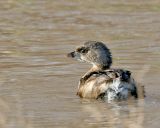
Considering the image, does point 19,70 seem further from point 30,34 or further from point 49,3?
point 49,3

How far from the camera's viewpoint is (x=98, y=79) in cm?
1294

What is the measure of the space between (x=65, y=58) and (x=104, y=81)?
358 centimetres

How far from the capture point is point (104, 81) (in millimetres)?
12766

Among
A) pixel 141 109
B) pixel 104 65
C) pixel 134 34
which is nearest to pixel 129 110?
pixel 141 109

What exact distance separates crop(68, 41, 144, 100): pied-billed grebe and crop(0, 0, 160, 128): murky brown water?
0.18 metres

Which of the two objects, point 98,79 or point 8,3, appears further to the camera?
point 8,3

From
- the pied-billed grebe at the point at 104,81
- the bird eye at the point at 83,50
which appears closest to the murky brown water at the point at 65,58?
the pied-billed grebe at the point at 104,81

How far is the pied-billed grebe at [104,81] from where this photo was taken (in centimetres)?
1259

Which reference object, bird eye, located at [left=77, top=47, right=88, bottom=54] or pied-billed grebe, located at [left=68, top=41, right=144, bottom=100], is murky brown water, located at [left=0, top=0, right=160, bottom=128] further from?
bird eye, located at [left=77, top=47, right=88, bottom=54]

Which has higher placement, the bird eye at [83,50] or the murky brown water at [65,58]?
the bird eye at [83,50]

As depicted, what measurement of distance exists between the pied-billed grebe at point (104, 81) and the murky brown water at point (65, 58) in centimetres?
18

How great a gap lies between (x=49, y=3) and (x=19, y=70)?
691cm

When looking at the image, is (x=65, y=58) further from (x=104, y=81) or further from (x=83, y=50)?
(x=104, y=81)

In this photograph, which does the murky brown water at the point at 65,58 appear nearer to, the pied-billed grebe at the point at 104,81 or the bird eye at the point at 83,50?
the pied-billed grebe at the point at 104,81
